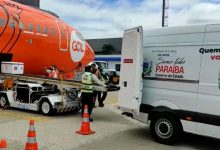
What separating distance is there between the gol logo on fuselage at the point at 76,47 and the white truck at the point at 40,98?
21.9 feet

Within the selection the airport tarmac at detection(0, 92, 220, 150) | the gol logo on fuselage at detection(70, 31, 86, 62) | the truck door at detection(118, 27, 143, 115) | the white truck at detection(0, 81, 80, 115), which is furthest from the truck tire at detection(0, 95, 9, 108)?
the gol logo on fuselage at detection(70, 31, 86, 62)

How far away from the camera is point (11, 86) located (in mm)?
13828

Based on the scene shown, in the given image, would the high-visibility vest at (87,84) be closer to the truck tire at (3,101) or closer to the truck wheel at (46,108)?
the truck wheel at (46,108)

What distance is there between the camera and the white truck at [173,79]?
7.61 m

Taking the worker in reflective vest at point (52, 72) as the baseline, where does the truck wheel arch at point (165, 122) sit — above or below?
below

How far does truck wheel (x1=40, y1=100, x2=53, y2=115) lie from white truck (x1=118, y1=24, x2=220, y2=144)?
12.1ft

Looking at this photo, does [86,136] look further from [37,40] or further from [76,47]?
[76,47]

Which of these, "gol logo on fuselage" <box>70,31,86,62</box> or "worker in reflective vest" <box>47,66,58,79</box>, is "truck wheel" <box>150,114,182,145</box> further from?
"gol logo on fuselage" <box>70,31,86,62</box>

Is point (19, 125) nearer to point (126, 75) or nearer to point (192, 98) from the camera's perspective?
point (126, 75)

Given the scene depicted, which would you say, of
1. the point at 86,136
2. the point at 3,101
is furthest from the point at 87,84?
the point at 3,101

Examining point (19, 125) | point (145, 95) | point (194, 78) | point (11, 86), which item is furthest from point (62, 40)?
point (194, 78)

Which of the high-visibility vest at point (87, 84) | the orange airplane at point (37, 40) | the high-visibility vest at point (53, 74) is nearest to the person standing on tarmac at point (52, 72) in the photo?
the high-visibility vest at point (53, 74)

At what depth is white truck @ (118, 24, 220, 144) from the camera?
7613mm

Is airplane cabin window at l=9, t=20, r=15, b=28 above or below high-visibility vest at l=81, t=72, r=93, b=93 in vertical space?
above
